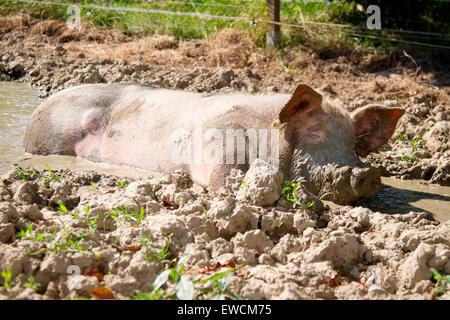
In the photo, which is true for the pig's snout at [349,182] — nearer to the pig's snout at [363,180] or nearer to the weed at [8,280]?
the pig's snout at [363,180]

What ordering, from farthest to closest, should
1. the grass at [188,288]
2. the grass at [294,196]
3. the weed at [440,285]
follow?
1. the grass at [294,196]
2. the weed at [440,285]
3. the grass at [188,288]

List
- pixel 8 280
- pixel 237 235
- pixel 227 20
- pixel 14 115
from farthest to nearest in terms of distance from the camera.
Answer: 1. pixel 227 20
2. pixel 14 115
3. pixel 237 235
4. pixel 8 280

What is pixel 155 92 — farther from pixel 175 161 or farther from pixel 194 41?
pixel 194 41

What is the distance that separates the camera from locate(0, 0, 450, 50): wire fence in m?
8.96

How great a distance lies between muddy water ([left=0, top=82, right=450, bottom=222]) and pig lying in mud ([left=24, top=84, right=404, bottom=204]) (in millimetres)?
137

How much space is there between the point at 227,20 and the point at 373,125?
21.0ft

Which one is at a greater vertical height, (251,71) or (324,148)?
(251,71)

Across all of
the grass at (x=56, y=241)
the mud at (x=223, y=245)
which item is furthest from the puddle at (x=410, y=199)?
the grass at (x=56, y=241)

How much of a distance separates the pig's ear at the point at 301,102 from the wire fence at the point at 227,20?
4386mm

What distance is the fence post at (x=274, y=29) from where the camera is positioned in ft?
28.7

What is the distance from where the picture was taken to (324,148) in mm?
4105

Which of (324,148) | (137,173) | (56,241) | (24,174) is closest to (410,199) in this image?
(324,148)

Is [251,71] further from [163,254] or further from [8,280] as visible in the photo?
[8,280]
